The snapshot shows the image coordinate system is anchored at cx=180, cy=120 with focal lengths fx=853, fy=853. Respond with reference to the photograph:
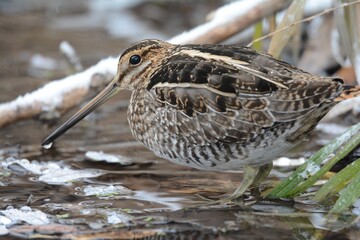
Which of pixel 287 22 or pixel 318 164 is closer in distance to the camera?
pixel 318 164

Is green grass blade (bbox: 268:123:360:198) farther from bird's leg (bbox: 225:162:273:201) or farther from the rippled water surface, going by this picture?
bird's leg (bbox: 225:162:273:201)

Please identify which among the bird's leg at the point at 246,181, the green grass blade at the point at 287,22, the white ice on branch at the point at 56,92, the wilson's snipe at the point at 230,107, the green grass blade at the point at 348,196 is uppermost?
the green grass blade at the point at 287,22

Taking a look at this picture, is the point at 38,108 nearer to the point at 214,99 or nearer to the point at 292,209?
the point at 214,99

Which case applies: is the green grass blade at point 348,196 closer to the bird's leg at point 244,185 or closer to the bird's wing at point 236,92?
the bird's wing at point 236,92

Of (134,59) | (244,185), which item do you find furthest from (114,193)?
(134,59)

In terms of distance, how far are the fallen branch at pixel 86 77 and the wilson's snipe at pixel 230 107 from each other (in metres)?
1.18

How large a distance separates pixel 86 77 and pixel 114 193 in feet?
4.48

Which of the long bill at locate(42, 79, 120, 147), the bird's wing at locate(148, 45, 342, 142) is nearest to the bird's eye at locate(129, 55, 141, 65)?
the long bill at locate(42, 79, 120, 147)

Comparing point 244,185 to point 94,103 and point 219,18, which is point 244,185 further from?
point 219,18

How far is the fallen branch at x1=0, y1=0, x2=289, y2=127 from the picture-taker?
6.01 meters

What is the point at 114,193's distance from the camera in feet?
16.1

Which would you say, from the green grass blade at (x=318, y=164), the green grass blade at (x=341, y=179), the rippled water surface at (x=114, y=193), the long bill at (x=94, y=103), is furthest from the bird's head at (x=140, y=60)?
the green grass blade at (x=341, y=179)

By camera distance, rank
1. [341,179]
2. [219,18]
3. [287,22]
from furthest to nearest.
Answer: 1. [219,18]
2. [287,22]
3. [341,179]

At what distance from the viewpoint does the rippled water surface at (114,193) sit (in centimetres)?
413
